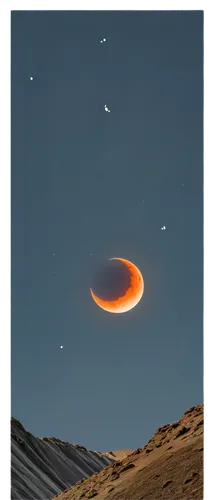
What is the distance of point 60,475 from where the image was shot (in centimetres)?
5262

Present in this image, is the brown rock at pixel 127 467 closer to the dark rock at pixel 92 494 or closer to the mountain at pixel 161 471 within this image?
the mountain at pixel 161 471

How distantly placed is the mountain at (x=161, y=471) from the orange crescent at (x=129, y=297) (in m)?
3.89

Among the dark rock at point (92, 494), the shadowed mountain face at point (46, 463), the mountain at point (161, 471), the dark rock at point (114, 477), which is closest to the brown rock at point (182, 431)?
the mountain at point (161, 471)

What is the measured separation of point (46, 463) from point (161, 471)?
132 ft

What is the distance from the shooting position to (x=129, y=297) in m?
13.5

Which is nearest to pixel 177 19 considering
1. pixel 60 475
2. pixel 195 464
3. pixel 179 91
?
pixel 179 91

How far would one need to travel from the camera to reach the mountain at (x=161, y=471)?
12.3 metres

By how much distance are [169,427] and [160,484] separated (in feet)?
20.7

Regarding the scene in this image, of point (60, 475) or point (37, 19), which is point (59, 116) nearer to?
point (37, 19)

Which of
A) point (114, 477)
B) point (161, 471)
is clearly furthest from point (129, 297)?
point (114, 477)

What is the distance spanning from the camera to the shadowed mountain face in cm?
3367

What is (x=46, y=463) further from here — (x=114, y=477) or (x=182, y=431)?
(x=182, y=431)

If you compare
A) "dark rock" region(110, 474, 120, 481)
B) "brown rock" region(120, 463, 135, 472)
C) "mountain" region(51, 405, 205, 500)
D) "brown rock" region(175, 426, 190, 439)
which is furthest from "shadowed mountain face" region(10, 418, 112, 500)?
"brown rock" region(175, 426, 190, 439)

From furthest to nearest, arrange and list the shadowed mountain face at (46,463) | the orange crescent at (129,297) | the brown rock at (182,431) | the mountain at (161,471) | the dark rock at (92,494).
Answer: the shadowed mountain face at (46,463), the brown rock at (182,431), the dark rock at (92,494), the orange crescent at (129,297), the mountain at (161,471)
